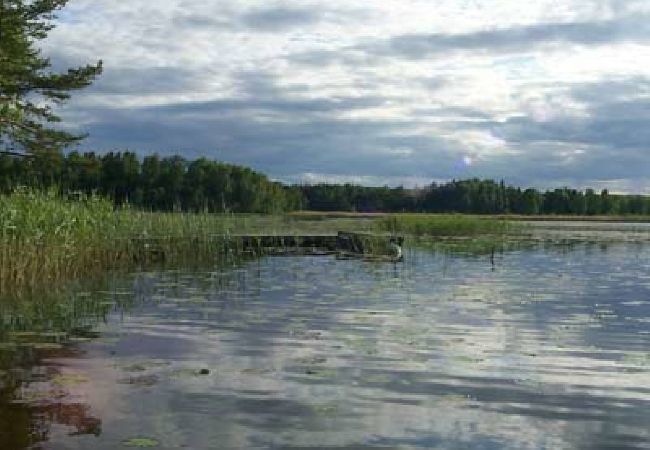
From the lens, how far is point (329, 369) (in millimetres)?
10867

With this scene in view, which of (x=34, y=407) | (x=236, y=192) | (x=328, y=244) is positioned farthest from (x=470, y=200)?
(x=34, y=407)

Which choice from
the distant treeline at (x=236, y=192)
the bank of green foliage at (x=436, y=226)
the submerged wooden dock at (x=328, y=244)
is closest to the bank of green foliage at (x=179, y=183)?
the distant treeline at (x=236, y=192)

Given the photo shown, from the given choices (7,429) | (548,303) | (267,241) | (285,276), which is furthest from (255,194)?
(7,429)

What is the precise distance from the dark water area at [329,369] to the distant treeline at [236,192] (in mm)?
17095

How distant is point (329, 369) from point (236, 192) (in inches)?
2703

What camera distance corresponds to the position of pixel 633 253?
39.8m

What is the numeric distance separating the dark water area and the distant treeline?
17095mm

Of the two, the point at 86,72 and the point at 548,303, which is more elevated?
the point at 86,72

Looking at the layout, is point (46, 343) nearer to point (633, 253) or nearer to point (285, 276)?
point (285, 276)

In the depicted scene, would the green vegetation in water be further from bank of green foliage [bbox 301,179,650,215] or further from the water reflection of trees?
bank of green foliage [bbox 301,179,650,215]

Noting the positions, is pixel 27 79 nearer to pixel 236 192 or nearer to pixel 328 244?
pixel 328 244

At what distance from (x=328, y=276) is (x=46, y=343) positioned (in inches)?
543

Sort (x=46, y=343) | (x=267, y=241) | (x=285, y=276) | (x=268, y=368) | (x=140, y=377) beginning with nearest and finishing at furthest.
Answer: (x=140, y=377) < (x=268, y=368) < (x=46, y=343) < (x=285, y=276) < (x=267, y=241)

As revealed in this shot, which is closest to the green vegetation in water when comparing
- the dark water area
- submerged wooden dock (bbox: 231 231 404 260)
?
the dark water area
